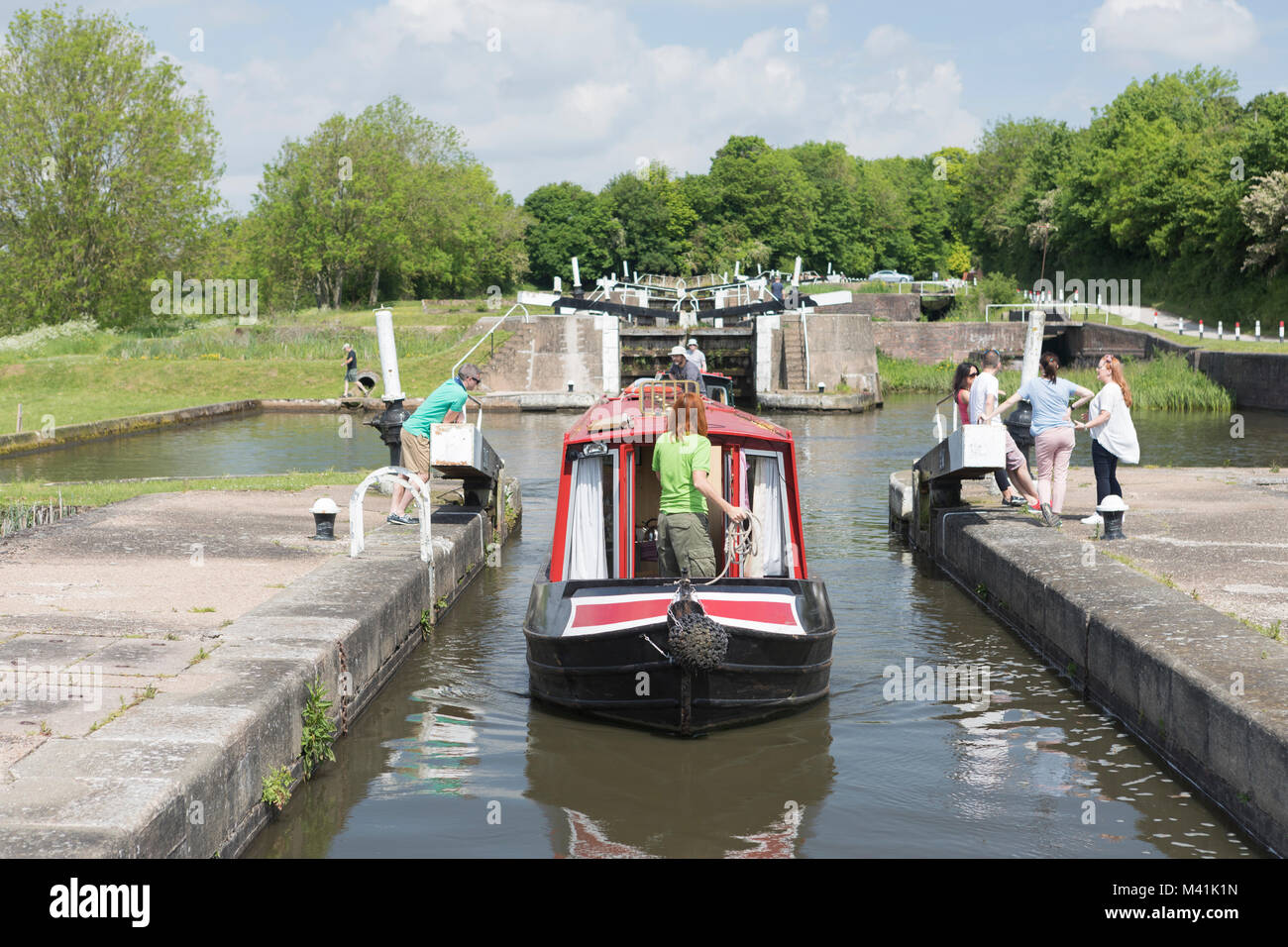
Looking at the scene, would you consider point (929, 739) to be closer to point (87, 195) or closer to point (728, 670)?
point (728, 670)

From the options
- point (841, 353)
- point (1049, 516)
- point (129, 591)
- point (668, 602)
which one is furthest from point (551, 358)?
point (668, 602)

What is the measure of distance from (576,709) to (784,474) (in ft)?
7.28

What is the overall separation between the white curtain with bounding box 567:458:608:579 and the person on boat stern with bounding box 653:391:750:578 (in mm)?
758

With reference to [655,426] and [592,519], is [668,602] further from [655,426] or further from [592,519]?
[655,426]

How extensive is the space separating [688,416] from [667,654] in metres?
1.52

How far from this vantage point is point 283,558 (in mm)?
10727

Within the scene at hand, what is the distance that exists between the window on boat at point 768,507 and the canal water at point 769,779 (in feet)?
3.16

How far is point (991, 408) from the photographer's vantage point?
12.3m

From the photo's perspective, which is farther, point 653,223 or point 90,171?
point 653,223

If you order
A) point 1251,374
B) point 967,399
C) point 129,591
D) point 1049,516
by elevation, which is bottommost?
point 129,591

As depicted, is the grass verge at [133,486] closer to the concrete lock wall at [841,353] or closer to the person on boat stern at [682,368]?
the person on boat stern at [682,368]

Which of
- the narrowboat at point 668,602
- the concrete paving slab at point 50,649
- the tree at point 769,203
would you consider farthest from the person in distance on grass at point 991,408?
the tree at point 769,203

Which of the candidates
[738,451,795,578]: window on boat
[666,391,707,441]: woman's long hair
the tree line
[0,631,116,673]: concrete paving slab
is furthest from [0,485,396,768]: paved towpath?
the tree line

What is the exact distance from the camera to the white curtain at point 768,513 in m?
9.05
